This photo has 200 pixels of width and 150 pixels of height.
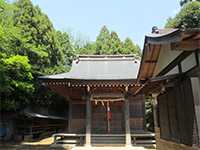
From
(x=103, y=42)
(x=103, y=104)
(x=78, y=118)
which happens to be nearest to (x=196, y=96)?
(x=103, y=104)

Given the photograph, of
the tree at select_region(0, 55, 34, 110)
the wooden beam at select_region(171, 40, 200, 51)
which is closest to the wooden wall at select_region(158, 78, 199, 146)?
the wooden beam at select_region(171, 40, 200, 51)

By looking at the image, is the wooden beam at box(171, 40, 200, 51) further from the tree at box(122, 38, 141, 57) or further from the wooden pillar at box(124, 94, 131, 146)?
the tree at box(122, 38, 141, 57)

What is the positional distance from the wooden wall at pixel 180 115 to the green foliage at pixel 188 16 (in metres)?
12.7

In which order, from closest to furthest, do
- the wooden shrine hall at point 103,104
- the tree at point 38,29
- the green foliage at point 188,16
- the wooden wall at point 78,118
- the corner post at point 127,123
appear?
the wooden shrine hall at point 103,104 < the corner post at point 127,123 < the wooden wall at point 78,118 < the green foliage at point 188,16 < the tree at point 38,29

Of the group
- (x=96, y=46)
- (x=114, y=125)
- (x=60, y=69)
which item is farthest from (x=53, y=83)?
(x=96, y=46)

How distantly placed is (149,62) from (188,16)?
1260cm

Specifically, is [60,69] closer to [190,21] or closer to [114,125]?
[114,125]

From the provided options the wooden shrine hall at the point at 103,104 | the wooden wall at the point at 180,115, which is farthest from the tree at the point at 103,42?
the wooden wall at the point at 180,115

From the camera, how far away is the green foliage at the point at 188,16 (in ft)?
58.1

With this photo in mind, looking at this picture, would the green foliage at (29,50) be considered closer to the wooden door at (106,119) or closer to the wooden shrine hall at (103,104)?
the wooden shrine hall at (103,104)

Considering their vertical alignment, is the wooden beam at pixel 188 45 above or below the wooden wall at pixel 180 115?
above

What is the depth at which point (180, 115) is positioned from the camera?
17.4ft

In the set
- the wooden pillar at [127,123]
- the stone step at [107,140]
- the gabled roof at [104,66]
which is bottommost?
the stone step at [107,140]

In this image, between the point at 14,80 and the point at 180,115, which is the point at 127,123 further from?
the point at 180,115
